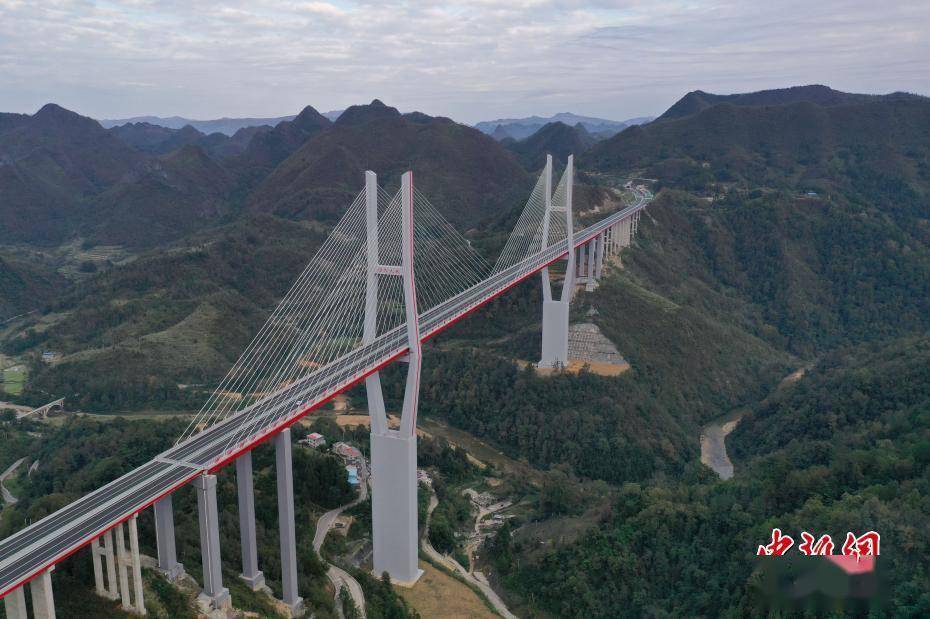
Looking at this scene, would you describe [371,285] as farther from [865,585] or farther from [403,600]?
[865,585]

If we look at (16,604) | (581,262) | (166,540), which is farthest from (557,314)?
(16,604)

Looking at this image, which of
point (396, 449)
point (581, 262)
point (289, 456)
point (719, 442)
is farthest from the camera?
point (581, 262)

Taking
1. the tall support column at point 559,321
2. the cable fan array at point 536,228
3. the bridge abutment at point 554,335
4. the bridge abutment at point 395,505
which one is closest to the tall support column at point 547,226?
the cable fan array at point 536,228

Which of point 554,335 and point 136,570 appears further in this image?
point 554,335

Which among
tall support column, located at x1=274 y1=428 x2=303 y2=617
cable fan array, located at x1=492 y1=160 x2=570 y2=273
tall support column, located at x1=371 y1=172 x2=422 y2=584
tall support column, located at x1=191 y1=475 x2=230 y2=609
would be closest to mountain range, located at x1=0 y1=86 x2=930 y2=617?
cable fan array, located at x1=492 y1=160 x2=570 y2=273

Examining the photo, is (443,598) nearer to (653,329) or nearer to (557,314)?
(557,314)

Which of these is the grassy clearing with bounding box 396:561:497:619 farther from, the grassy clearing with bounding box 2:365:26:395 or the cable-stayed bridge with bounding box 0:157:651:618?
the grassy clearing with bounding box 2:365:26:395
